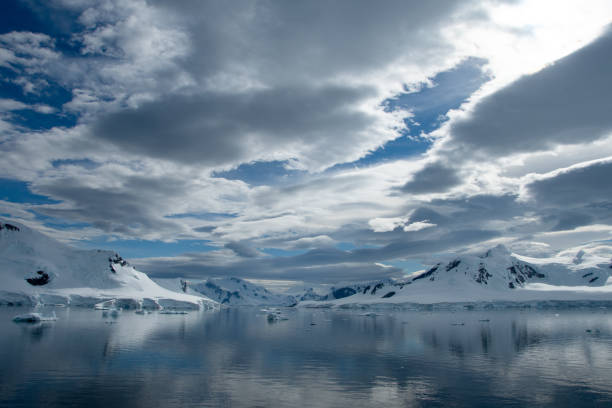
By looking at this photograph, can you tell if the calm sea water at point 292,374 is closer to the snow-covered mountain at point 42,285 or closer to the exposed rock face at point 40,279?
the snow-covered mountain at point 42,285

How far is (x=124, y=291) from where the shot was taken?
194750 mm

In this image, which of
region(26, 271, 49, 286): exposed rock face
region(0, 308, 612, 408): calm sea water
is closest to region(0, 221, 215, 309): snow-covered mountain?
region(26, 271, 49, 286): exposed rock face

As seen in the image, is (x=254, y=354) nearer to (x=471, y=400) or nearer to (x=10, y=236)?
(x=471, y=400)


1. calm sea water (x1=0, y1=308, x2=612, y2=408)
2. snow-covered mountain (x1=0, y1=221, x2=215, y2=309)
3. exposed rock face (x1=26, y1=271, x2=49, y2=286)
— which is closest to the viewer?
calm sea water (x1=0, y1=308, x2=612, y2=408)

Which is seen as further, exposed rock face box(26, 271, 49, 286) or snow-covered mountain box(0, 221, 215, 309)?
exposed rock face box(26, 271, 49, 286)

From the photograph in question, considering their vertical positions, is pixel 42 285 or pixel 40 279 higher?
pixel 40 279

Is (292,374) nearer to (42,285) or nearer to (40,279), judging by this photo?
(42,285)

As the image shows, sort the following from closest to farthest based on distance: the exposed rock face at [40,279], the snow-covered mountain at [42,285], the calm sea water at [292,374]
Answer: the calm sea water at [292,374] < the snow-covered mountain at [42,285] < the exposed rock face at [40,279]

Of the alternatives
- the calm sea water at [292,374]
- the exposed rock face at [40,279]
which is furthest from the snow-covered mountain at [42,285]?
the calm sea water at [292,374]

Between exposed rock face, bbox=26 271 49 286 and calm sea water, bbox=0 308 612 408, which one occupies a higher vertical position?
exposed rock face, bbox=26 271 49 286

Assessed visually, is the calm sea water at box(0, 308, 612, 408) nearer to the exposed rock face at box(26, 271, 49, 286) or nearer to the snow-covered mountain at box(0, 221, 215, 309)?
the snow-covered mountain at box(0, 221, 215, 309)

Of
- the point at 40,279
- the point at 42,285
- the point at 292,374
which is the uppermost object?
the point at 40,279

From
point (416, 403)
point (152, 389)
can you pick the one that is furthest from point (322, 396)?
point (152, 389)

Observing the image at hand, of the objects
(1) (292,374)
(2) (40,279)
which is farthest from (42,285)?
(1) (292,374)
